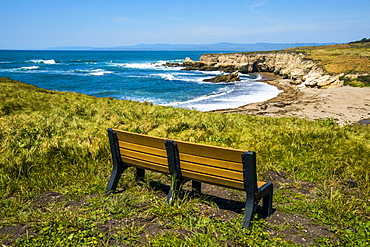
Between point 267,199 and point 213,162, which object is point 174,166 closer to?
point 213,162

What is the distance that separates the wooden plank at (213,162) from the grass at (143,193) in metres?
0.67

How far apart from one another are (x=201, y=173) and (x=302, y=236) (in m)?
1.31

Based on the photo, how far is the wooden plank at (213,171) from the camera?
319 cm

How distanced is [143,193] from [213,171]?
138cm

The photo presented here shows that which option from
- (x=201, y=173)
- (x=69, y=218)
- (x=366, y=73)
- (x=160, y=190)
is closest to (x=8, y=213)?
(x=69, y=218)

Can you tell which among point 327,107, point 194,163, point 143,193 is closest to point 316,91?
point 327,107

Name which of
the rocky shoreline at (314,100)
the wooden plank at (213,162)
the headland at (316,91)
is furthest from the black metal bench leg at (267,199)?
the rocky shoreline at (314,100)

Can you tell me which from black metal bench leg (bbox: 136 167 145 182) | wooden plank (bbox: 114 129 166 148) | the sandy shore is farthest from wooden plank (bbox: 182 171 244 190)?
the sandy shore

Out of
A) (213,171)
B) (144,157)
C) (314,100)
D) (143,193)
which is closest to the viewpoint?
(213,171)

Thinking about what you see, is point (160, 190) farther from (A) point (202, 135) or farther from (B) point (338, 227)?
(A) point (202, 135)

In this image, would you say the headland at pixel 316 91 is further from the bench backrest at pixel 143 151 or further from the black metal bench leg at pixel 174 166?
the bench backrest at pixel 143 151

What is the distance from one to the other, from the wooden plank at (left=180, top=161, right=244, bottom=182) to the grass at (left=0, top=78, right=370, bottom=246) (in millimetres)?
555

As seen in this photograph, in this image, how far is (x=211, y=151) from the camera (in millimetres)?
3174

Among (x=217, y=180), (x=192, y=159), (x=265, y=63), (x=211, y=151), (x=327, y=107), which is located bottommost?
(x=327, y=107)
